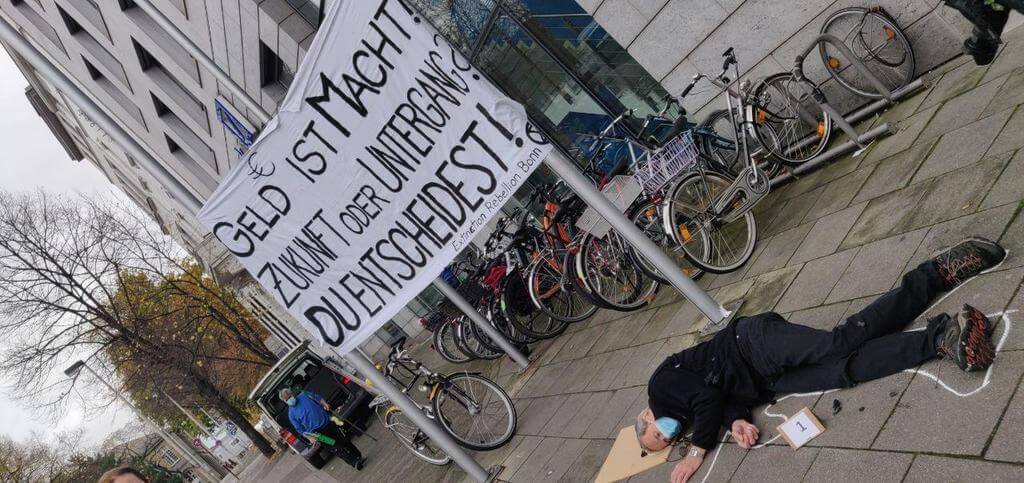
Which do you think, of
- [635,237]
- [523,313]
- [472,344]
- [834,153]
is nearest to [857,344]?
[635,237]

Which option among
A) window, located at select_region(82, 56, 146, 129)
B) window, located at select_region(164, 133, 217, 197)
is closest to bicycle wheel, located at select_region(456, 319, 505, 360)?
window, located at select_region(164, 133, 217, 197)

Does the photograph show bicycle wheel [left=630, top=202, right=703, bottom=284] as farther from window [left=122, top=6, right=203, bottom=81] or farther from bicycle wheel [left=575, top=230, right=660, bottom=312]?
window [left=122, top=6, right=203, bottom=81]

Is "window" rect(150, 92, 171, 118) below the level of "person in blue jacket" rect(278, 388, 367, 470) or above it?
above

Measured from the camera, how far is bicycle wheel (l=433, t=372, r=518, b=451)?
8.05m

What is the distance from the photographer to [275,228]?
231 inches

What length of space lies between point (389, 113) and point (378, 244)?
1.02m

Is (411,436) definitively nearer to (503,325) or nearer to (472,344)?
(503,325)

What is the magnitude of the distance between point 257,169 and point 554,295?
185 inches

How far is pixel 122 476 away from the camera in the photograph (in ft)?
10.9

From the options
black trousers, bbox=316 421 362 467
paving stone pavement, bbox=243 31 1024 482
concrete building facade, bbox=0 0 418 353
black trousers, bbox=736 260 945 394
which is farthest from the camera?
concrete building facade, bbox=0 0 418 353

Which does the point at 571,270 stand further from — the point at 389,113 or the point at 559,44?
the point at 559,44

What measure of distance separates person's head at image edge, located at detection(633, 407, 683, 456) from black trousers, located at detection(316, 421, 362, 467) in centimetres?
841

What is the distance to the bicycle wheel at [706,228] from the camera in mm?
6801

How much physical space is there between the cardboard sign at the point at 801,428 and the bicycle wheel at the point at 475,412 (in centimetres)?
426
